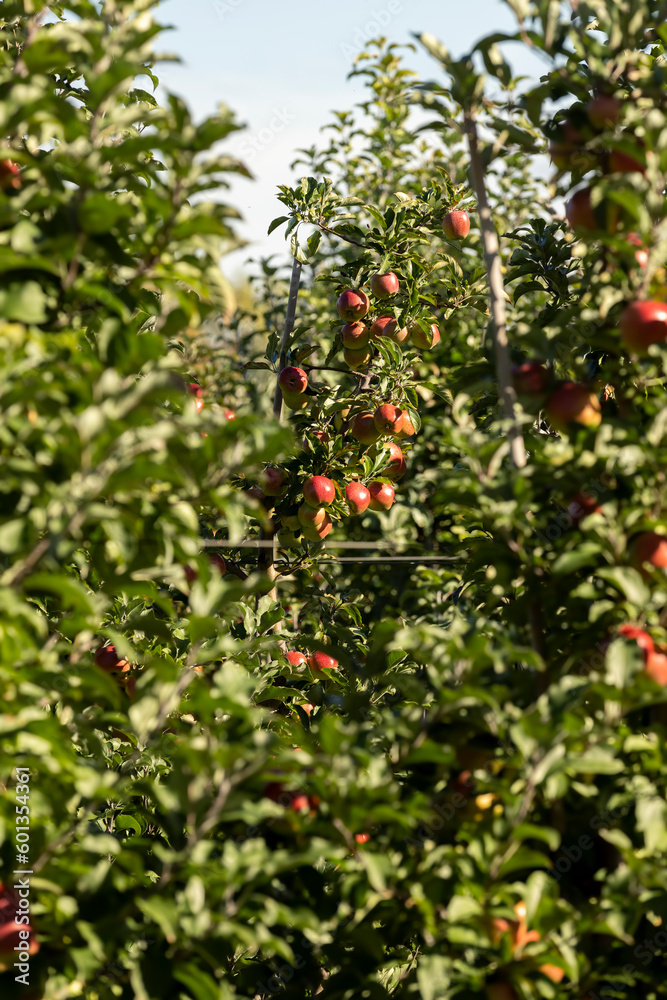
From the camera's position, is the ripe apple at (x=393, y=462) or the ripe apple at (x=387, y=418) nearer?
the ripe apple at (x=387, y=418)

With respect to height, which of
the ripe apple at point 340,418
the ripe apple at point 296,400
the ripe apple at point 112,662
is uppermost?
the ripe apple at point 296,400

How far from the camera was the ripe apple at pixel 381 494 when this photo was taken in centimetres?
340

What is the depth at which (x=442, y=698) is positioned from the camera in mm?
1397

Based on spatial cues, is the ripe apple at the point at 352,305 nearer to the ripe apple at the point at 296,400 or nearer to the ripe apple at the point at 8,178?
the ripe apple at the point at 296,400

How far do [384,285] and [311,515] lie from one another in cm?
98

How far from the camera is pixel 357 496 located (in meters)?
3.24

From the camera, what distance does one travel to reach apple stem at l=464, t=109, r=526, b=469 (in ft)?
5.40

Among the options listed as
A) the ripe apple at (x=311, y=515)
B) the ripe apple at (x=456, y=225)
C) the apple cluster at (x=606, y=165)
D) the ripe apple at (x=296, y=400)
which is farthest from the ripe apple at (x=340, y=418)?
the apple cluster at (x=606, y=165)

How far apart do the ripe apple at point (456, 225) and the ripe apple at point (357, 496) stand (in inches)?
42.1

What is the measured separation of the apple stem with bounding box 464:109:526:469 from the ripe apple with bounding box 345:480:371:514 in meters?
1.53

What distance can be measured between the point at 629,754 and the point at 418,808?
52 centimetres

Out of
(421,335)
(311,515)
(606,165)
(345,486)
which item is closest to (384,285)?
(421,335)

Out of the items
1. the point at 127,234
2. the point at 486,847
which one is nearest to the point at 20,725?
the point at 486,847

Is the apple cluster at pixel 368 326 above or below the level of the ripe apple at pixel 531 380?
above
